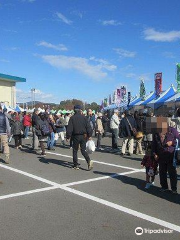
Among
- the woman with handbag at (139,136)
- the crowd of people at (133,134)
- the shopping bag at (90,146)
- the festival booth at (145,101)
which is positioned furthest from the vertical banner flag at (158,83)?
the shopping bag at (90,146)

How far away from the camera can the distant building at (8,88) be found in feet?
110

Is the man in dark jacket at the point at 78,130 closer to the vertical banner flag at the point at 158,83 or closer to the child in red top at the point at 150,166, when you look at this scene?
the child in red top at the point at 150,166

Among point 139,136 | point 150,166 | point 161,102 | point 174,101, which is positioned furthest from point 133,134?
point 161,102

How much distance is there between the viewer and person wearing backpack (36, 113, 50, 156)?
480 inches

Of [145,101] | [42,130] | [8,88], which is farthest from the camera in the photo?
[8,88]

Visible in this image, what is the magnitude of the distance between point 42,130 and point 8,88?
935 inches

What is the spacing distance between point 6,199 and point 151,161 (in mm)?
3189

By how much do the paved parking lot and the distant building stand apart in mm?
25604

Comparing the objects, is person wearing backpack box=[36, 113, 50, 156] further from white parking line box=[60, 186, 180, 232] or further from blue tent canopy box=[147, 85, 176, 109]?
blue tent canopy box=[147, 85, 176, 109]

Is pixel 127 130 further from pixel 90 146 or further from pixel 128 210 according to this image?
pixel 128 210

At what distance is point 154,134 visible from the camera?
6.61m

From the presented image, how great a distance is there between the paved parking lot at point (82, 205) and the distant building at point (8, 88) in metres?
25.6

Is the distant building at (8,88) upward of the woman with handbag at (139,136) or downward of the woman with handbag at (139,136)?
upward

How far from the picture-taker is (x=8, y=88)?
3453 centimetres
